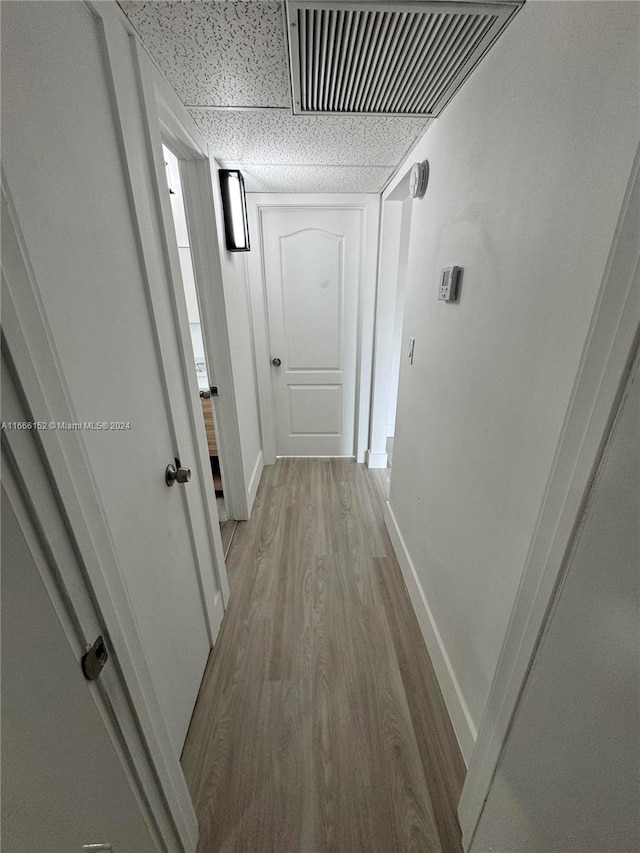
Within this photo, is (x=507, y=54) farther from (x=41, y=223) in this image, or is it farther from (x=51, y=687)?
(x=51, y=687)

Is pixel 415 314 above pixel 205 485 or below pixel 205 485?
above

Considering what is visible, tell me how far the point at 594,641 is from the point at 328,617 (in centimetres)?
134

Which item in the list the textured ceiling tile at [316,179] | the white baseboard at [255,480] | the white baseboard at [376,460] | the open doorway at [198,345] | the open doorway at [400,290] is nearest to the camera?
the textured ceiling tile at [316,179]

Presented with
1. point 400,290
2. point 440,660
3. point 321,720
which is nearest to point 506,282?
point 440,660

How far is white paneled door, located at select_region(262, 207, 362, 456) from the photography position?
2.36 m

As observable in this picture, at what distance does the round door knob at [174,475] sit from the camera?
1002 millimetres

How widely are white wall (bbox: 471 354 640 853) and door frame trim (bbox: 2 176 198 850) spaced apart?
792mm

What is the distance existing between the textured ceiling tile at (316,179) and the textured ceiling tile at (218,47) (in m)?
0.75

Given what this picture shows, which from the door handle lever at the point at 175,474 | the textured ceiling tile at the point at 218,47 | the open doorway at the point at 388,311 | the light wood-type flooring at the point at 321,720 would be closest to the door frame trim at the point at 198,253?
the textured ceiling tile at the point at 218,47

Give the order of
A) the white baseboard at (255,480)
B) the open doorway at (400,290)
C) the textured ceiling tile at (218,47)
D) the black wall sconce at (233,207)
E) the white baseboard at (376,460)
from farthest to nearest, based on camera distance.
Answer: the white baseboard at (376,460), the white baseboard at (255,480), the open doorway at (400,290), the black wall sconce at (233,207), the textured ceiling tile at (218,47)

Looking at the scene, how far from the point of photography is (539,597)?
61 cm

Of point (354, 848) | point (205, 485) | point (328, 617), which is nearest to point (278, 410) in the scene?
point (205, 485)

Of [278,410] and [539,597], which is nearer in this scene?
[539,597]

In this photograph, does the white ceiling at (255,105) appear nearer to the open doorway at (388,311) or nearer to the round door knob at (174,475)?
the open doorway at (388,311)
